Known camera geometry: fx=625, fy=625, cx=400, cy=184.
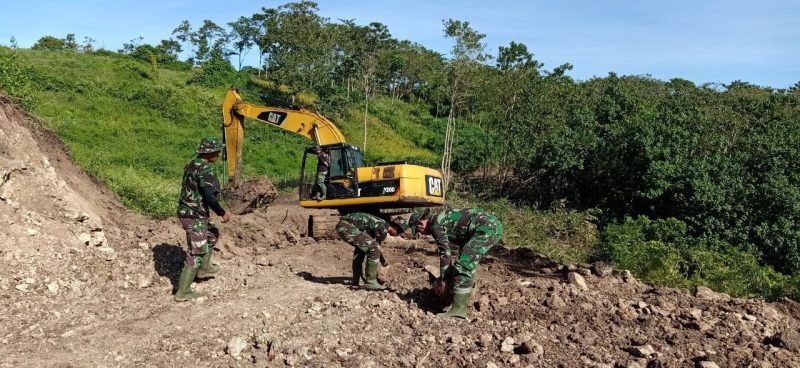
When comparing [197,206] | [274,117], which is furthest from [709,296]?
[274,117]

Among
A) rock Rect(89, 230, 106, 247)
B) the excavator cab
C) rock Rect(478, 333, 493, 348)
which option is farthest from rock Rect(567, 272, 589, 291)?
rock Rect(89, 230, 106, 247)

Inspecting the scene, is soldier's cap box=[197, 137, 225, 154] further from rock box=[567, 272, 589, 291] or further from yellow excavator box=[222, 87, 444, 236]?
rock box=[567, 272, 589, 291]

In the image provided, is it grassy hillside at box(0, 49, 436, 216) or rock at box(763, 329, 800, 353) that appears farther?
grassy hillside at box(0, 49, 436, 216)

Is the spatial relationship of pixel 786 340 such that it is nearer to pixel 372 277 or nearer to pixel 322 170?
pixel 372 277

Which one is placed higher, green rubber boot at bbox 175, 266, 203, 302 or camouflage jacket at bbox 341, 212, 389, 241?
camouflage jacket at bbox 341, 212, 389, 241

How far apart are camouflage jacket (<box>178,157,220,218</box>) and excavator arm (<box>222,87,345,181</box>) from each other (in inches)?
193

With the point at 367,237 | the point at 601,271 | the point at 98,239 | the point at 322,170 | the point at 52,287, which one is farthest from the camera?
the point at 322,170

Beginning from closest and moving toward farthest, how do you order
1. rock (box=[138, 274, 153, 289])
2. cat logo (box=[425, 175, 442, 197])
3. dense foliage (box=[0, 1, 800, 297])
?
rock (box=[138, 274, 153, 289]) → cat logo (box=[425, 175, 442, 197]) → dense foliage (box=[0, 1, 800, 297])

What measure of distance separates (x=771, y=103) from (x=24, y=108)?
81.6ft

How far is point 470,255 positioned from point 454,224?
407mm

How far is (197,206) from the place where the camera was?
6664mm

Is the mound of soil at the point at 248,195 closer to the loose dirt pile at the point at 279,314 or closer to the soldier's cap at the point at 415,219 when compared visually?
the loose dirt pile at the point at 279,314

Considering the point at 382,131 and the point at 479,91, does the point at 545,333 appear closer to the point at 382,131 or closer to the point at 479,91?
the point at 479,91

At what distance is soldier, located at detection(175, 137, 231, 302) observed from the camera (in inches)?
259
